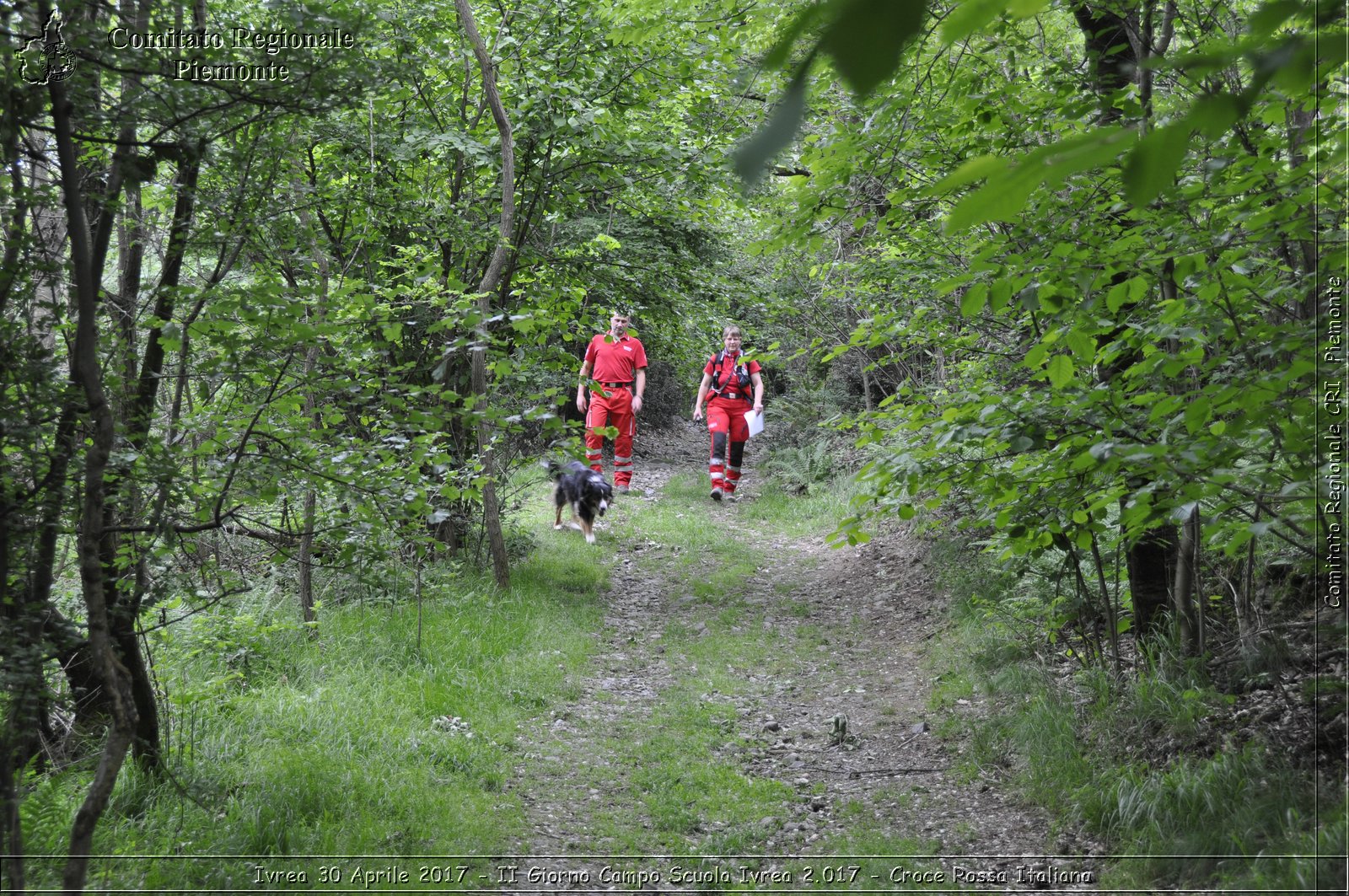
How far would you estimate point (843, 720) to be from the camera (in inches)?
242

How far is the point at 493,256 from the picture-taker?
27.1 feet

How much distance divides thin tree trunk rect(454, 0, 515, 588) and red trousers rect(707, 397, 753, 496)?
5.00m

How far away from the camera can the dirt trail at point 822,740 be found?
4.71 meters

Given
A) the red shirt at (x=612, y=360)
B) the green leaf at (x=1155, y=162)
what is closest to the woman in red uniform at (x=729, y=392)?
the red shirt at (x=612, y=360)

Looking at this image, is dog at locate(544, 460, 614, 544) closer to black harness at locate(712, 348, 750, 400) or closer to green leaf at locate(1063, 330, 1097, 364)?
black harness at locate(712, 348, 750, 400)

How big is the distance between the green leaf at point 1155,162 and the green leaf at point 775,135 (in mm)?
399

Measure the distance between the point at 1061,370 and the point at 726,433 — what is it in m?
10.2

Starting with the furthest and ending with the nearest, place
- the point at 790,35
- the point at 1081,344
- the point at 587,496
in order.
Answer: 1. the point at 587,496
2. the point at 1081,344
3. the point at 790,35

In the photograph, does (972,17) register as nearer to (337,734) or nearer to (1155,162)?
→ (1155,162)

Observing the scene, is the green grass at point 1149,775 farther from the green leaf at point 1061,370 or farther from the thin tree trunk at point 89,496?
the thin tree trunk at point 89,496

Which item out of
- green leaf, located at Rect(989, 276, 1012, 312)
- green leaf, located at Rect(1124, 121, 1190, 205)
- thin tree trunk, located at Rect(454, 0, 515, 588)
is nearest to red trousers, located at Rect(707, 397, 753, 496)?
thin tree trunk, located at Rect(454, 0, 515, 588)

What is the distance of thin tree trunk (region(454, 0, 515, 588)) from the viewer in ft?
24.4

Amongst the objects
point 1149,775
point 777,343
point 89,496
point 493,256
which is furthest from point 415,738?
point 493,256

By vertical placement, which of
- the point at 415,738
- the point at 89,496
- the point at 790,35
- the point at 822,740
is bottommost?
the point at 822,740
